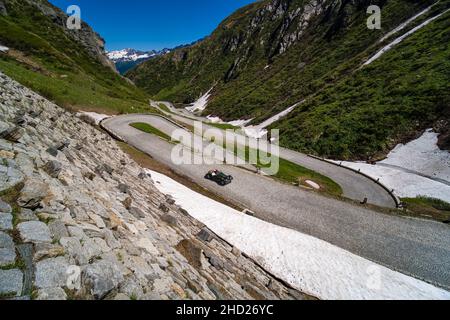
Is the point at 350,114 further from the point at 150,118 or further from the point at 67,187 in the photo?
the point at 67,187

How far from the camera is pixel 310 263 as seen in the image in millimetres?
13359

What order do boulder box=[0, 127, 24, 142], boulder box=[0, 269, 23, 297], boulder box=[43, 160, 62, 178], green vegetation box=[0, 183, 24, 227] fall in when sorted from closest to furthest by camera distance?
boulder box=[0, 269, 23, 297], green vegetation box=[0, 183, 24, 227], boulder box=[43, 160, 62, 178], boulder box=[0, 127, 24, 142]

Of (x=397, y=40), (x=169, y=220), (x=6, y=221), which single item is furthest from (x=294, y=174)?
(x=397, y=40)

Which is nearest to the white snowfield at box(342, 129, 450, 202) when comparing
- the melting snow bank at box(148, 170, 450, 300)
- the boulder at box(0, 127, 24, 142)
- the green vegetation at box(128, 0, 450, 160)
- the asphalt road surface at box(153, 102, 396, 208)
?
the asphalt road surface at box(153, 102, 396, 208)

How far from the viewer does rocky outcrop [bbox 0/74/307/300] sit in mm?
4152

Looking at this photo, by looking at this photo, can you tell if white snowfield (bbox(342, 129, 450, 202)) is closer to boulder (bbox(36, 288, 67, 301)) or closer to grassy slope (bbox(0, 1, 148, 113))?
boulder (bbox(36, 288, 67, 301))

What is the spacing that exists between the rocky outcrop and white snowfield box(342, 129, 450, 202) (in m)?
21.7

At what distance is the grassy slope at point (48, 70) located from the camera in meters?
36.1

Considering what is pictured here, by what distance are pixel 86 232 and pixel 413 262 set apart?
56.8ft

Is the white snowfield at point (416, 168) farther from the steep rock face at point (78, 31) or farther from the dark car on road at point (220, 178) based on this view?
the steep rock face at point (78, 31)

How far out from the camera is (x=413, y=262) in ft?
45.6

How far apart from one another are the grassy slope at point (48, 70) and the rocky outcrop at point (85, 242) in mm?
30725

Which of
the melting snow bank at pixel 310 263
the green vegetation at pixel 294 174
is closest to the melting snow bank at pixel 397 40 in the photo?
the green vegetation at pixel 294 174

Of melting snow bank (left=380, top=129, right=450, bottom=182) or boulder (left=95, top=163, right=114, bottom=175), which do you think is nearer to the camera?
boulder (left=95, top=163, right=114, bottom=175)
